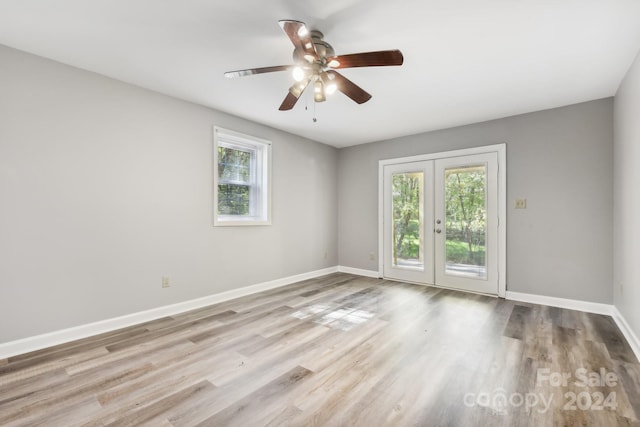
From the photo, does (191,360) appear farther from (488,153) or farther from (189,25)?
(488,153)

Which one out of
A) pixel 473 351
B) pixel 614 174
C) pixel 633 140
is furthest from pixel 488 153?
pixel 473 351

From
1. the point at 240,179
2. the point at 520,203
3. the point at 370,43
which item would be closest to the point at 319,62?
the point at 370,43

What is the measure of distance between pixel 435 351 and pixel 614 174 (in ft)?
9.60

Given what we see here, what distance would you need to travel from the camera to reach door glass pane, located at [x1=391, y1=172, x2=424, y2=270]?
4.73 metres

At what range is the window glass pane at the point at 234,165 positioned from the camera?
394 cm

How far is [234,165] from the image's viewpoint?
4.10 metres

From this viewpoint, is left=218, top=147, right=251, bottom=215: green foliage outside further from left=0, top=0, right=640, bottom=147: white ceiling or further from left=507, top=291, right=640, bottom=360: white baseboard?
left=507, top=291, right=640, bottom=360: white baseboard

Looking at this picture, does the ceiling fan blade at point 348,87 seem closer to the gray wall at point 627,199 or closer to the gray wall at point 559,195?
the gray wall at point 627,199

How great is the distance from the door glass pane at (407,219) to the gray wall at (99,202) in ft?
8.19

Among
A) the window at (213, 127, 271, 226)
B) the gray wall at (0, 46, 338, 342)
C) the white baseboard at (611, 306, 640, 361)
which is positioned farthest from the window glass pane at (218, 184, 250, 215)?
the white baseboard at (611, 306, 640, 361)

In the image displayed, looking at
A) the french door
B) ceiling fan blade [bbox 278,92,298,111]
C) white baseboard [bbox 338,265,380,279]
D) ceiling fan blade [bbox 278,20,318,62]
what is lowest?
white baseboard [bbox 338,265,380,279]

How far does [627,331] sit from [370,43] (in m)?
3.44

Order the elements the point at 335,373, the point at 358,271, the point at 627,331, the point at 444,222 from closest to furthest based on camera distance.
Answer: the point at 335,373
the point at 627,331
the point at 444,222
the point at 358,271

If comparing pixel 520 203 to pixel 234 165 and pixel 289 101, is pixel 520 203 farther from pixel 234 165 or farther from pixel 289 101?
pixel 234 165
